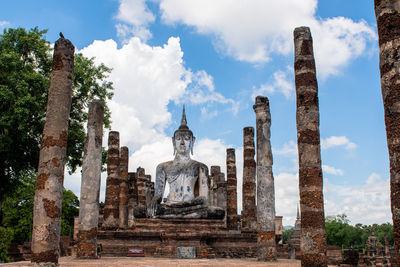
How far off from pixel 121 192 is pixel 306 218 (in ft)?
37.4

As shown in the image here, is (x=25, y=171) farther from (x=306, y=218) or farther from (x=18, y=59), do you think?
(x=306, y=218)

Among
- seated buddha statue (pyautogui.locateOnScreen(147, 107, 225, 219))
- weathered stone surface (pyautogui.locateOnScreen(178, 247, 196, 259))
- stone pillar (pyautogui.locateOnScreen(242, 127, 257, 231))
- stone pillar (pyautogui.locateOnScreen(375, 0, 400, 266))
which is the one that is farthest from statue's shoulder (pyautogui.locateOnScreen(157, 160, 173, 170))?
stone pillar (pyautogui.locateOnScreen(375, 0, 400, 266))

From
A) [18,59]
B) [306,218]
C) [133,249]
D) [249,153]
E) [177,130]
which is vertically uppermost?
[18,59]

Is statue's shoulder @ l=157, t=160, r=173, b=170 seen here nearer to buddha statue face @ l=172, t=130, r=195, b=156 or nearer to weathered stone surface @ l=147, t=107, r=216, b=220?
weathered stone surface @ l=147, t=107, r=216, b=220

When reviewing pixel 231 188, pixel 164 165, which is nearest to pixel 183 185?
pixel 164 165

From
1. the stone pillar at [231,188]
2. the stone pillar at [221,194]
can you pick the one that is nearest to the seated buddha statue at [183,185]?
the stone pillar at [231,188]

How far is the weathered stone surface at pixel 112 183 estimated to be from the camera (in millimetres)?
→ 15984

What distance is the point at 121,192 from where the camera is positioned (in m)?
18.2

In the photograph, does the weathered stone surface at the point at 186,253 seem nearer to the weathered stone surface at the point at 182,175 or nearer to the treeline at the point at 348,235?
the weathered stone surface at the point at 182,175

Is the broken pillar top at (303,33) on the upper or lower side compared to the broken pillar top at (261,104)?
upper

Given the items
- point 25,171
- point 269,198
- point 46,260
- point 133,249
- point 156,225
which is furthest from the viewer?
point 25,171

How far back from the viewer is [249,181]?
15758 mm

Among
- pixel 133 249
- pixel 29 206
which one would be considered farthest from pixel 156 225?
pixel 29 206

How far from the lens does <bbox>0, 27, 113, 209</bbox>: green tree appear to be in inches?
672
